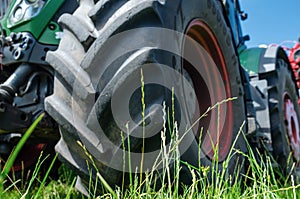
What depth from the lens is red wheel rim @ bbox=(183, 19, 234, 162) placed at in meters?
1.44

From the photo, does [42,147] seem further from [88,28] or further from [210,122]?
[88,28]

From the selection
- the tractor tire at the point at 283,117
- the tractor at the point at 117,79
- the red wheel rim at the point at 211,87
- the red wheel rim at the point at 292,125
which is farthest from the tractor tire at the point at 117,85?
the red wheel rim at the point at 292,125

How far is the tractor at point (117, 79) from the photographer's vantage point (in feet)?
3.23

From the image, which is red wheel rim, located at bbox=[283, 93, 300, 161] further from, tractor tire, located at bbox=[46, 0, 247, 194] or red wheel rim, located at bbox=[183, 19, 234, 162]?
tractor tire, located at bbox=[46, 0, 247, 194]

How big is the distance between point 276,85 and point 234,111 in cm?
84

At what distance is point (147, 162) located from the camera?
102cm

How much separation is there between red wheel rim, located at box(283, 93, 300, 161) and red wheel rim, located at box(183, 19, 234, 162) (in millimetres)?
1054

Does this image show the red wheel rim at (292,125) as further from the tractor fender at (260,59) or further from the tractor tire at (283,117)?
the tractor fender at (260,59)

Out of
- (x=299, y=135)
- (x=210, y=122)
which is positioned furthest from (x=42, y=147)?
(x=299, y=135)

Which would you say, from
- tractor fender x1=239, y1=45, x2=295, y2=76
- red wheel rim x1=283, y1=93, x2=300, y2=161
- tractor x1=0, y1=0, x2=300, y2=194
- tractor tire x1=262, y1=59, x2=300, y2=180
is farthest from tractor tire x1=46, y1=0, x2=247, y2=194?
red wheel rim x1=283, y1=93, x2=300, y2=161

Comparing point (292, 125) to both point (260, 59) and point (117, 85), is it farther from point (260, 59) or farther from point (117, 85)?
point (117, 85)

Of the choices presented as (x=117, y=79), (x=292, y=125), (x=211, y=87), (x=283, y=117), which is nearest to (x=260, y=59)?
(x=283, y=117)

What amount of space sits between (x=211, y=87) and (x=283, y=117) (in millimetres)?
1014

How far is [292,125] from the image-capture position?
265 centimetres
